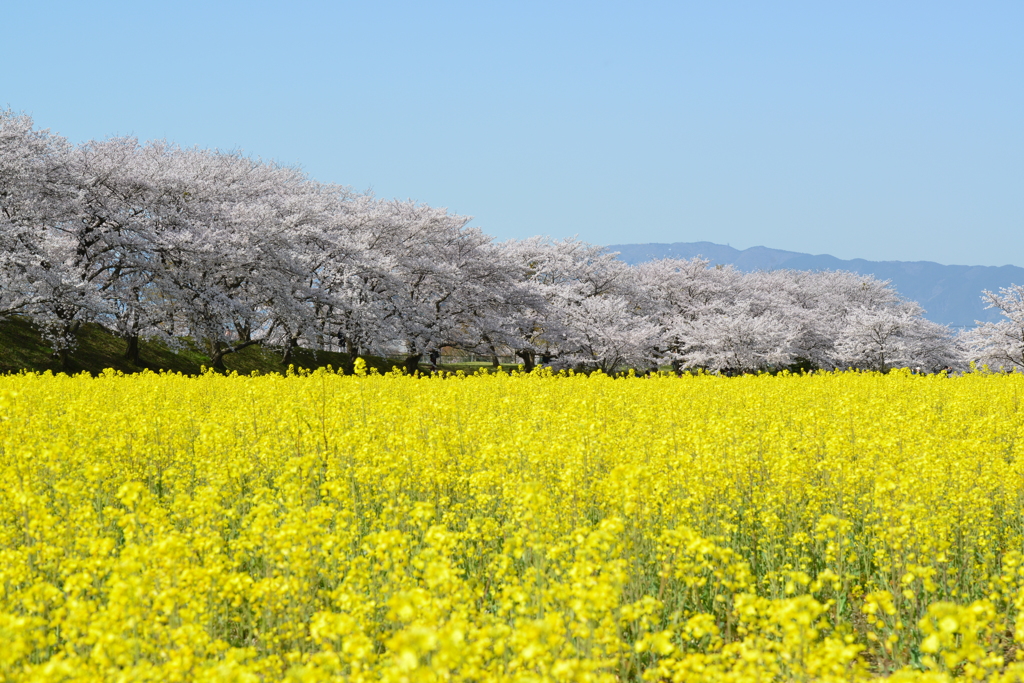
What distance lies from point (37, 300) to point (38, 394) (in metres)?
12.2

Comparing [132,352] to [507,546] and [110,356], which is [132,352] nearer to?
[110,356]

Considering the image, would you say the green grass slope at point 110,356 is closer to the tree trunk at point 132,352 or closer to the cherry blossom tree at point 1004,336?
the tree trunk at point 132,352

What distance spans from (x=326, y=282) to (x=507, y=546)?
3187 cm

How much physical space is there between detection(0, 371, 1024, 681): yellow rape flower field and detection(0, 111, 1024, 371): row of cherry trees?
1728cm

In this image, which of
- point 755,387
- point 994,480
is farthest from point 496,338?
point 994,480

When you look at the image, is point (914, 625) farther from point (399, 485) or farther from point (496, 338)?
point (496, 338)

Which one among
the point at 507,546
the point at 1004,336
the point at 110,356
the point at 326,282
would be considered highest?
the point at 326,282

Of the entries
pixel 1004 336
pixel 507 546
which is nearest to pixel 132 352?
pixel 507 546

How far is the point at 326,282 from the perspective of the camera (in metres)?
35.2

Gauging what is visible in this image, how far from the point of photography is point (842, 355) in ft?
176

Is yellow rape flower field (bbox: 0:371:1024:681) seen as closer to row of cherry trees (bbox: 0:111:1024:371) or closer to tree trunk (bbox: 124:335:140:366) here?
row of cherry trees (bbox: 0:111:1024:371)

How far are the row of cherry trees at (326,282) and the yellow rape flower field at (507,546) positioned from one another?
56.7ft

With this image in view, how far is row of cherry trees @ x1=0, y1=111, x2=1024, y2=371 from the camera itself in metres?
27.7

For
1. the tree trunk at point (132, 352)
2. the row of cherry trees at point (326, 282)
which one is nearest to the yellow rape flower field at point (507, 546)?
the row of cherry trees at point (326, 282)
